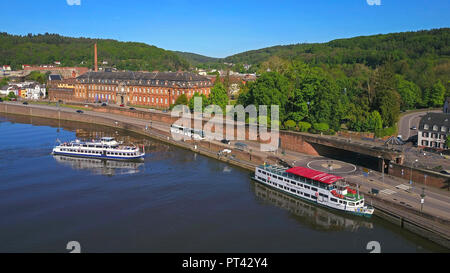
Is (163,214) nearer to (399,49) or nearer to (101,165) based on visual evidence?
(101,165)

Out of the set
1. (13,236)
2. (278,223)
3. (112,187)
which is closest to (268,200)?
(278,223)

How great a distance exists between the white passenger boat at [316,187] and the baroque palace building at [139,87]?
54490 mm

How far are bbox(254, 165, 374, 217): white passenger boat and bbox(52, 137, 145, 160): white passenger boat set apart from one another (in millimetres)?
21197

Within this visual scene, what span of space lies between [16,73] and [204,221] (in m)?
172

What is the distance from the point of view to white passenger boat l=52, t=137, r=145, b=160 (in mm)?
58775

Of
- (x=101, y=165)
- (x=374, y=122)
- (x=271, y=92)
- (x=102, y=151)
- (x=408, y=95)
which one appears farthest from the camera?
(x=408, y=95)

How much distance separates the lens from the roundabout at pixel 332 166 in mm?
46844

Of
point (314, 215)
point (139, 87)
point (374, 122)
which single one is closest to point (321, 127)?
point (374, 122)

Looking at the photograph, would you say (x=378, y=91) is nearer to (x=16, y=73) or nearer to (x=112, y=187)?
(x=112, y=187)

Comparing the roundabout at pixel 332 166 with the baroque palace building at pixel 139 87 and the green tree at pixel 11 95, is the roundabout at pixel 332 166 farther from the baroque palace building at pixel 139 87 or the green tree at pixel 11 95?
the green tree at pixel 11 95

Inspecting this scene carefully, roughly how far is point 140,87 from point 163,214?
73284mm

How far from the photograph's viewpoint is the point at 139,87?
10550 cm

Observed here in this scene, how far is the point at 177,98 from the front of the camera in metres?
93.3

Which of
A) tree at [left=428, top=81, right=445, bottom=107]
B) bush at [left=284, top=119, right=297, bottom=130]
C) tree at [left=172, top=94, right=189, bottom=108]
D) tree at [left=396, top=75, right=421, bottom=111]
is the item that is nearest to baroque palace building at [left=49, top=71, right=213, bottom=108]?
tree at [left=172, top=94, right=189, bottom=108]
